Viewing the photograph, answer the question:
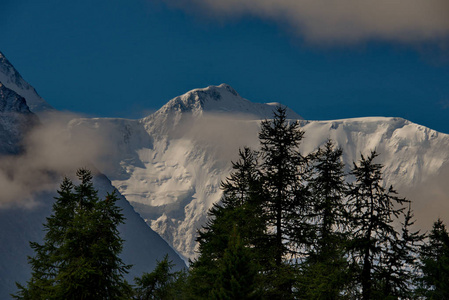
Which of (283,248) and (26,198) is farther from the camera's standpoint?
(26,198)

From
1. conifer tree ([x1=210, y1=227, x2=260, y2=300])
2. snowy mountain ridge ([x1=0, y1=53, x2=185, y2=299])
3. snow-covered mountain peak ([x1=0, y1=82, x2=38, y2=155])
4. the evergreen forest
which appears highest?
snow-covered mountain peak ([x1=0, y1=82, x2=38, y2=155])

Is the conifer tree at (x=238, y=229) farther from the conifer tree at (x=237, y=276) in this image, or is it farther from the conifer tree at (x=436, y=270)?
the conifer tree at (x=436, y=270)

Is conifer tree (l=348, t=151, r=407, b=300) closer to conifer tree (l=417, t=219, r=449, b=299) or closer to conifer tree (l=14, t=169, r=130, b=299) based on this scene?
conifer tree (l=417, t=219, r=449, b=299)

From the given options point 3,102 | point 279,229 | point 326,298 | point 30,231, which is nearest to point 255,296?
point 326,298

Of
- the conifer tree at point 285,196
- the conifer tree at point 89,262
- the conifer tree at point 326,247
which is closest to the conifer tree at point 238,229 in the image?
the conifer tree at point 285,196

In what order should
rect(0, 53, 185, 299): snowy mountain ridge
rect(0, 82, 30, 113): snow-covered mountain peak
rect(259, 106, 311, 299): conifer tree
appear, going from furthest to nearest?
rect(0, 82, 30, 113): snow-covered mountain peak → rect(0, 53, 185, 299): snowy mountain ridge → rect(259, 106, 311, 299): conifer tree

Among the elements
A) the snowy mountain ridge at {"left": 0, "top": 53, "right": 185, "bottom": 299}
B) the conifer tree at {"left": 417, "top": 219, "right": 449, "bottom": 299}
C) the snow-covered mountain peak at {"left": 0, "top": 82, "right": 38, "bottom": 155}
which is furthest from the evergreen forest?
the snow-covered mountain peak at {"left": 0, "top": 82, "right": 38, "bottom": 155}

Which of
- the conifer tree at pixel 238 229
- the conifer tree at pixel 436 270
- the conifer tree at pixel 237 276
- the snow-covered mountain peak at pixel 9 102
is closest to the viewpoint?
the conifer tree at pixel 237 276

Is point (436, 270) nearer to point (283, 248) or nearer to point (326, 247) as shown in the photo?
point (326, 247)

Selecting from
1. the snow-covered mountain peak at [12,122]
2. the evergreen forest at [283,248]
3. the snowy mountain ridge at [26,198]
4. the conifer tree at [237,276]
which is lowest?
the conifer tree at [237,276]

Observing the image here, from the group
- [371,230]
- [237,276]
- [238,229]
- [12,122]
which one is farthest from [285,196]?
[12,122]

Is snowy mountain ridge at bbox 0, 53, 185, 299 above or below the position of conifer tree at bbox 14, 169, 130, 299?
above

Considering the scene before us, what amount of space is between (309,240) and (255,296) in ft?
19.1

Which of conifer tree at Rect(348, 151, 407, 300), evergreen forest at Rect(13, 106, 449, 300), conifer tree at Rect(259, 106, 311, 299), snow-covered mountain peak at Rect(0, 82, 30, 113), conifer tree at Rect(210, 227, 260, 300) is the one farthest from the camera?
snow-covered mountain peak at Rect(0, 82, 30, 113)
